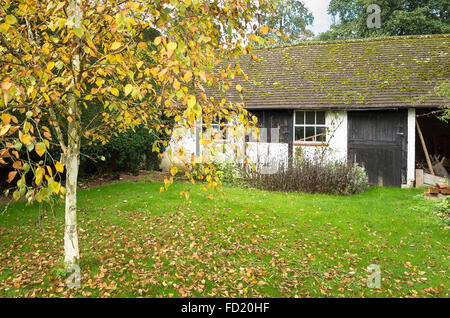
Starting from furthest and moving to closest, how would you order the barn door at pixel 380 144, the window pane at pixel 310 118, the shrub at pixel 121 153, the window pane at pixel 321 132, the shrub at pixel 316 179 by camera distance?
1. the window pane at pixel 310 118
2. the window pane at pixel 321 132
3. the barn door at pixel 380 144
4. the shrub at pixel 121 153
5. the shrub at pixel 316 179

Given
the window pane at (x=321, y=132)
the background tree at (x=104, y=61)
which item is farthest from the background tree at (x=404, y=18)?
the background tree at (x=104, y=61)

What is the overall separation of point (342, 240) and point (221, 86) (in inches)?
152

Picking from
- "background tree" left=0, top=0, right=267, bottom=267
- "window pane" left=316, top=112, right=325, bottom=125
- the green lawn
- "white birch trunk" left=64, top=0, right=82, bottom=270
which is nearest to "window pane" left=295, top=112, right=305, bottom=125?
"window pane" left=316, top=112, right=325, bottom=125

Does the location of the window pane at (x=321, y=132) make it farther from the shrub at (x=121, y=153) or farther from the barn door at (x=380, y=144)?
the shrub at (x=121, y=153)

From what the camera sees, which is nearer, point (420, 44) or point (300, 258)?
point (300, 258)

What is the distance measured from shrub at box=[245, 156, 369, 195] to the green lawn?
165 centimetres

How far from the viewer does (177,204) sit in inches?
324

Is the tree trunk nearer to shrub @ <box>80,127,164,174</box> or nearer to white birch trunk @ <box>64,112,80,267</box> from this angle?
white birch trunk @ <box>64,112,80,267</box>

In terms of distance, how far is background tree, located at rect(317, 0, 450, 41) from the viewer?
2119cm

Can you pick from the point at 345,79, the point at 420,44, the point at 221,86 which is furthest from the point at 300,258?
the point at 420,44

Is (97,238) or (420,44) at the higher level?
(420,44)

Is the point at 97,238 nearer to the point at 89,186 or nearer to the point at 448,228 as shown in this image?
the point at 89,186

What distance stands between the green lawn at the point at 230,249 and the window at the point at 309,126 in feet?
15.0

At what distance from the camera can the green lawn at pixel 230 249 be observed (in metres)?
4.51
